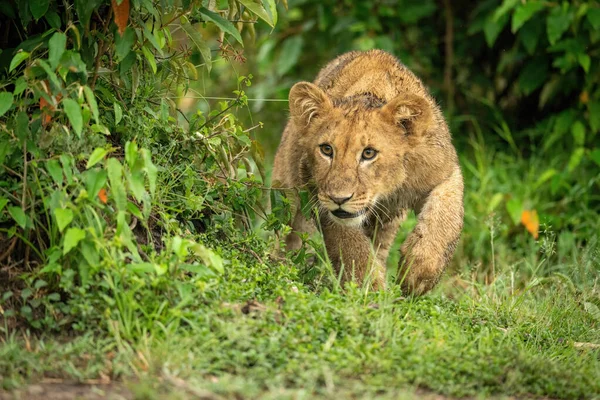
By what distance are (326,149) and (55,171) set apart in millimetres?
1764

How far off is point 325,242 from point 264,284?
3.40 ft

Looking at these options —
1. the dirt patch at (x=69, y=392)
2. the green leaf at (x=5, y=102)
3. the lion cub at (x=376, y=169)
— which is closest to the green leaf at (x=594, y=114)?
the lion cub at (x=376, y=169)

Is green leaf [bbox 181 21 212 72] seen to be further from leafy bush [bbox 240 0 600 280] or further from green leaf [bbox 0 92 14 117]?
leafy bush [bbox 240 0 600 280]

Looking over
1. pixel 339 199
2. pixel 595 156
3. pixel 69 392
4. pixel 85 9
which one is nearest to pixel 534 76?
pixel 595 156

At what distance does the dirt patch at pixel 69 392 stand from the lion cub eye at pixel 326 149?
2.09 m

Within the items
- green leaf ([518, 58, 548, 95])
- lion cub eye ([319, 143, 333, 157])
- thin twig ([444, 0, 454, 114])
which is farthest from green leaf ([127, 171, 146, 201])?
thin twig ([444, 0, 454, 114])

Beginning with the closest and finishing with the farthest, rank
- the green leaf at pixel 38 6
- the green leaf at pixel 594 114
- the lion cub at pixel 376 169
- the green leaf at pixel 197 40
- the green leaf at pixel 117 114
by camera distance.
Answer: the green leaf at pixel 38 6 < the green leaf at pixel 117 114 < the green leaf at pixel 197 40 < the lion cub at pixel 376 169 < the green leaf at pixel 594 114

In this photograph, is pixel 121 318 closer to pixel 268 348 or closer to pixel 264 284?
pixel 268 348

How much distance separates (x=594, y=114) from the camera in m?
7.68

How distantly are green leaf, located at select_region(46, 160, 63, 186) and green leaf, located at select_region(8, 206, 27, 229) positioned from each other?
19cm

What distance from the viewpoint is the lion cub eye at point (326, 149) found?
517 cm

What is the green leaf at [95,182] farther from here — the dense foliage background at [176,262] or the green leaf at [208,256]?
the green leaf at [208,256]

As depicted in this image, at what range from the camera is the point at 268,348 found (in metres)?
3.72

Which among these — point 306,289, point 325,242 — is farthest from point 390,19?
point 306,289
